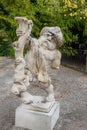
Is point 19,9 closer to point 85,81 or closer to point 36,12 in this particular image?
point 36,12

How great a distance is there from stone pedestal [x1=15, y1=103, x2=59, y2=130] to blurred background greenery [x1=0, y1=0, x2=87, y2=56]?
426 cm

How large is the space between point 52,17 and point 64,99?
374 cm

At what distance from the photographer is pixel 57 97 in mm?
6035

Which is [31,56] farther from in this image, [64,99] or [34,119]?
[64,99]

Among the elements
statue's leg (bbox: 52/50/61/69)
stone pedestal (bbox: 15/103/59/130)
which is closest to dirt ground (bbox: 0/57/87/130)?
stone pedestal (bbox: 15/103/59/130)

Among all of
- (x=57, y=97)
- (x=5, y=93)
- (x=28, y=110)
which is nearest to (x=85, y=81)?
(x=57, y=97)

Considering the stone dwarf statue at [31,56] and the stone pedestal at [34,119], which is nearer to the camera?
the stone dwarf statue at [31,56]

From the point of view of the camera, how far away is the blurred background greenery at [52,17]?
26.2 ft

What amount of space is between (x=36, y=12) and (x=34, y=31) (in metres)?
0.63

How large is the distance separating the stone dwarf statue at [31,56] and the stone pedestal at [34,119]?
0.16 meters

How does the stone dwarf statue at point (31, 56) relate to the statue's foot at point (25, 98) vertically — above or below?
above

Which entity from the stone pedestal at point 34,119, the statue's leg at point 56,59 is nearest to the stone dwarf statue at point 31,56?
the statue's leg at point 56,59

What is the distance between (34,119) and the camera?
3.97 m

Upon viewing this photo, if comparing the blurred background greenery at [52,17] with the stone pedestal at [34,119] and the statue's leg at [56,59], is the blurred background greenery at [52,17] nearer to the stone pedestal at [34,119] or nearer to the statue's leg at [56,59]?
the statue's leg at [56,59]
